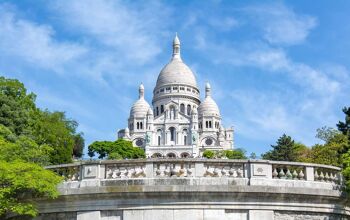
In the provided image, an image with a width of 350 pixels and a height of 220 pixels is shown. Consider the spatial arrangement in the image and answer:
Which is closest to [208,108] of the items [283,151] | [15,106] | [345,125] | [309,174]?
[283,151]

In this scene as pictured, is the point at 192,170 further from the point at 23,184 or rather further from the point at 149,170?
the point at 23,184

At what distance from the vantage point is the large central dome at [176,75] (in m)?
176

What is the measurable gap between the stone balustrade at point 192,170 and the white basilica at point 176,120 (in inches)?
5371

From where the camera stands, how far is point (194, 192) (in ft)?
55.1

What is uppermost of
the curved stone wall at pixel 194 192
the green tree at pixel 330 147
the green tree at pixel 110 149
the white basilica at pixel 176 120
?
the white basilica at pixel 176 120

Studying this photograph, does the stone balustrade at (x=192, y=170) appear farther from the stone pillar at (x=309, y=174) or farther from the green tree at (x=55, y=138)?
the green tree at (x=55, y=138)

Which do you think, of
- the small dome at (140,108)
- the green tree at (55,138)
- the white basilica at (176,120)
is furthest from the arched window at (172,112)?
the green tree at (55,138)

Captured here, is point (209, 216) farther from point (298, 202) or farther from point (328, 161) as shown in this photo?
point (328, 161)

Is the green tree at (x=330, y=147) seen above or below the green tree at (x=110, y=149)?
below

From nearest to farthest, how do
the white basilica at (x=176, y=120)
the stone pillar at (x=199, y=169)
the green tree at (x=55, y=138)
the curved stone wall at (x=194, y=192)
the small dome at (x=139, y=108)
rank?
the curved stone wall at (x=194, y=192)
the stone pillar at (x=199, y=169)
the green tree at (x=55, y=138)
the white basilica at (x=176, y=120)
the small dome at (x=139, y=108)

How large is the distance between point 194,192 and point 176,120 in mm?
151845

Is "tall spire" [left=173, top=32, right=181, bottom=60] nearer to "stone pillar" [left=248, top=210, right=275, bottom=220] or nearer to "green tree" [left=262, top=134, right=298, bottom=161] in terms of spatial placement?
"green tree" [left=262, top=134, right=298, bottom=161]

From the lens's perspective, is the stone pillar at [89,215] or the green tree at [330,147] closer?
the stone pillar at [89,215]

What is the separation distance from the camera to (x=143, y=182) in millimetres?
17000
